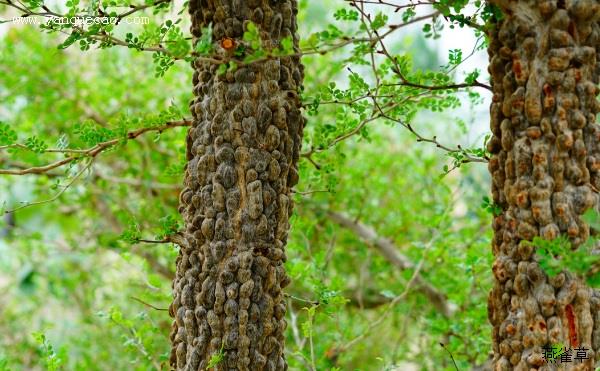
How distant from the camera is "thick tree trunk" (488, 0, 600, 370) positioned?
121cm

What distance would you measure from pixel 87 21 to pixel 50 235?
2294mm

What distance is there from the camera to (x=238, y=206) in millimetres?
1438

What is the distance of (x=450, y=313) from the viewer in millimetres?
3023

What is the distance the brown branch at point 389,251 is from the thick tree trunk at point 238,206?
5.14ft

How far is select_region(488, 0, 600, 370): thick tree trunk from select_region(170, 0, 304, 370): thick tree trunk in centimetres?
44

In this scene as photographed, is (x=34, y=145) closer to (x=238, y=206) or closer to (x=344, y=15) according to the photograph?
(x=238, y=206)

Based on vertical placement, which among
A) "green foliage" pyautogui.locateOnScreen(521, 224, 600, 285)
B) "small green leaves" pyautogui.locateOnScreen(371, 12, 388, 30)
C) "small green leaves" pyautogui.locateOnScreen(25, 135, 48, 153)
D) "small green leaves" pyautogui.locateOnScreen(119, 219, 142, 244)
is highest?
"small green leaves" pyautogui.locateOnScreen(371, 12, 388, 30)

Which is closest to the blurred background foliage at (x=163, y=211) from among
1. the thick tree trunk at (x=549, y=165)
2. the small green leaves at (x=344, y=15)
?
the small green leaves at (x=344, y=15)

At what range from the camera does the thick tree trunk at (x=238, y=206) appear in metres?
1.42

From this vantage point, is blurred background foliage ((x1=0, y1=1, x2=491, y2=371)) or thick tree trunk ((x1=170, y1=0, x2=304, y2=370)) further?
blurred background foliage ((x1=0, y1=1, x2=491, y2=371))

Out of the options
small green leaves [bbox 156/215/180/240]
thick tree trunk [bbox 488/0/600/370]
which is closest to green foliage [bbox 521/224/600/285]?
thick tree trunk [bbox 488/0/600/370]

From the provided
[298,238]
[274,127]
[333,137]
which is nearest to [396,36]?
[298,238]

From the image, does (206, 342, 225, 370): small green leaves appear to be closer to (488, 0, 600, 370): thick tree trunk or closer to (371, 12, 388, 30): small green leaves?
(488, 0, 600, 370): thick tree trunk

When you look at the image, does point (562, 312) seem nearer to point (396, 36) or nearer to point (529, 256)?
point (529, 256)
